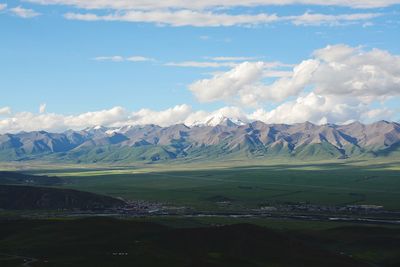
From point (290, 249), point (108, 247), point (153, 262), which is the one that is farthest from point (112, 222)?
point (290, 249)

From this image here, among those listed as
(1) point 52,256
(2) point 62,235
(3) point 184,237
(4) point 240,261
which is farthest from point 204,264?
(2) point 62,235

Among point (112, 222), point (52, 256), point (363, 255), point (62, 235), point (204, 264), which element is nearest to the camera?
point (204, 264)

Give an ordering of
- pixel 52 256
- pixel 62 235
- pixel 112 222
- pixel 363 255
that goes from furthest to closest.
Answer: pixel 112 222
pixel 62 235
pixel 363 255
pixel 52 256

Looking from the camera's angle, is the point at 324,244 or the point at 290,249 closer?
the point at 290,249

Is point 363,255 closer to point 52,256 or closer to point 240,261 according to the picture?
point 240,261

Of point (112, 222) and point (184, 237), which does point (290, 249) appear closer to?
point (184, 237)

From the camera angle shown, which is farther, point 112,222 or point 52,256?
point 112,222
